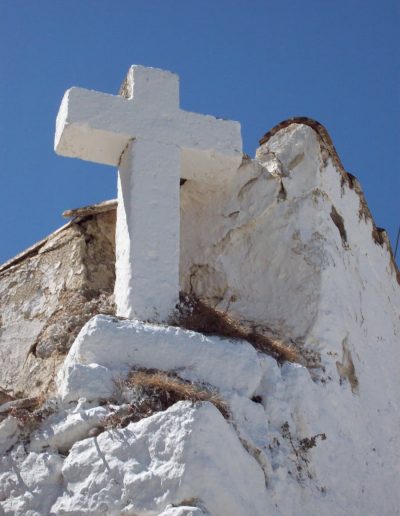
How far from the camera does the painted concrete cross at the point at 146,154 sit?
9.01m

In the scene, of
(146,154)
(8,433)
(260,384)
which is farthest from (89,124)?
(8,433)

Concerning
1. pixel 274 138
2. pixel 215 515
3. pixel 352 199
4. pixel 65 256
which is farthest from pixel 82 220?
pixel 215 515

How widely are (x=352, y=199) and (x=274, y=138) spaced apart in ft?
3.45

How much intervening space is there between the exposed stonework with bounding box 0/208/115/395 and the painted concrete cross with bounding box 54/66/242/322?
23.5 inches

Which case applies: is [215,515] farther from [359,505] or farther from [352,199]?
[352,199]

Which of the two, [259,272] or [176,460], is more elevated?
[259,272]

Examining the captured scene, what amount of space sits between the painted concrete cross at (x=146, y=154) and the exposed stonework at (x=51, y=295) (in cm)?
60

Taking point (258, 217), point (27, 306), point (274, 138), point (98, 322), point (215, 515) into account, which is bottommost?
point (215, 515)

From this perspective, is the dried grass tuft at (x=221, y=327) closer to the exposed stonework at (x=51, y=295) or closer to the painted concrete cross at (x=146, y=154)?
the painted concrete cross at (x=146, y=154)

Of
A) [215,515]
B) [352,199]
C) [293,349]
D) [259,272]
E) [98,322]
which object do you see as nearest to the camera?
[215,515]

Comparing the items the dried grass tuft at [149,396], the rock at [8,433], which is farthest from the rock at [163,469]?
the rock at [8,433]

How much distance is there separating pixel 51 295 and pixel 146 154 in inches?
74.1

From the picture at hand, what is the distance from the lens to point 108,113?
372 inches

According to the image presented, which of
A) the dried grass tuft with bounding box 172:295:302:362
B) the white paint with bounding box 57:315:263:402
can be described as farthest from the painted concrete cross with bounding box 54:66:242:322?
the white paint with bounding box 57:315:263:402
